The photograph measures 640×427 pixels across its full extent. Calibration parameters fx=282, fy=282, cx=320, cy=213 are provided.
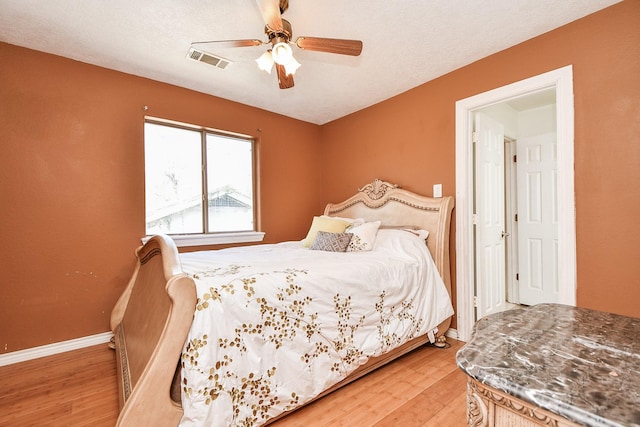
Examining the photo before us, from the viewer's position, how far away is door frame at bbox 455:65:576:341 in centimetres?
205

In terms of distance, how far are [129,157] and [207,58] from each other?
1.26 m

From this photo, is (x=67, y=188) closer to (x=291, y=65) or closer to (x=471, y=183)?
(x=291, y=65)

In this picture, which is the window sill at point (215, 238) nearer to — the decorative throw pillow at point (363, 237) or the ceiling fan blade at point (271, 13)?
the decorative throw pillow at point (363, 237)

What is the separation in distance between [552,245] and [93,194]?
4.95 metres

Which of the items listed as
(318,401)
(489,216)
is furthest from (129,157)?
(489,216)

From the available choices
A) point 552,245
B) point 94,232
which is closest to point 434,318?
point 552,245

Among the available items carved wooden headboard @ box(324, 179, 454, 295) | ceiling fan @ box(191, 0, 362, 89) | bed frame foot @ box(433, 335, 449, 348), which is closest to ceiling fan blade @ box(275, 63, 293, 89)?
ceiling fan @ box(191, 0, 362, 89)

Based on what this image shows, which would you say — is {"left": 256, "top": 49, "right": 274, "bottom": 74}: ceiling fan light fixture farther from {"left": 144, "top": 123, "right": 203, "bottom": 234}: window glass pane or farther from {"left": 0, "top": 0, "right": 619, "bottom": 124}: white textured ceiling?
{"left": 144, "top": 123, "right": 203, "bottom": 234}: window glass pane

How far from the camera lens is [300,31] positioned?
216cm

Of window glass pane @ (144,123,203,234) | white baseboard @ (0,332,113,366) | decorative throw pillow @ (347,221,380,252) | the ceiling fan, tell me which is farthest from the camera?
window glass pane @ (144,123,203,234)

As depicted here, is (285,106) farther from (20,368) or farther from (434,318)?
(20,368)

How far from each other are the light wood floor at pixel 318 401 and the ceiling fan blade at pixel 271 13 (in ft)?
7.49

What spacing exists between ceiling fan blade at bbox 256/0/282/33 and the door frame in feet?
6.22

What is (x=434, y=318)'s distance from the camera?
241cm
